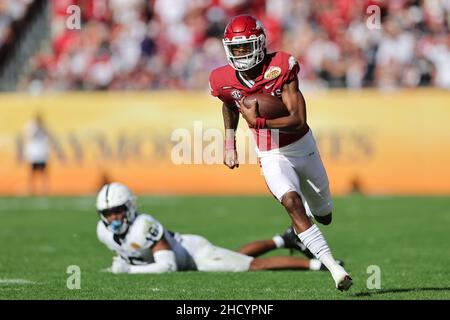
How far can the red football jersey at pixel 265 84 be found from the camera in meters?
7.34

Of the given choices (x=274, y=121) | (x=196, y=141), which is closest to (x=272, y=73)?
(x=274, y=121)

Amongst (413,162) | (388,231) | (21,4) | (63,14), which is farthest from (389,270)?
(21,4)

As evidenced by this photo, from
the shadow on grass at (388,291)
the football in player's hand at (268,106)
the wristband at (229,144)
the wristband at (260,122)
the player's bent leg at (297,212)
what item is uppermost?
the football in player's hand at (268,106)

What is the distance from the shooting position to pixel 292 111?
A: 283 inches

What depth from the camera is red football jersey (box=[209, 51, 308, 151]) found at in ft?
24.1

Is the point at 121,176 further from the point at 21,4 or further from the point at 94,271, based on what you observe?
the point at 94,271

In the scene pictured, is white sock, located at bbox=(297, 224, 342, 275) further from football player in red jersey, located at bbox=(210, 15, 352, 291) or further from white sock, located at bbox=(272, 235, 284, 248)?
white sock, located at bbox=(272, 235, 284, 248)

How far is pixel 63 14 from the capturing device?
2117 centimetres

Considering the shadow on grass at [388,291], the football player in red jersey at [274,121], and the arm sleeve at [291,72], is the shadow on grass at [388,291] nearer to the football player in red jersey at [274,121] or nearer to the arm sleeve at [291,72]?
the football player in red jersey at [274,121]

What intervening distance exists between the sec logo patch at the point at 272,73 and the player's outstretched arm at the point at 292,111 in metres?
0.11

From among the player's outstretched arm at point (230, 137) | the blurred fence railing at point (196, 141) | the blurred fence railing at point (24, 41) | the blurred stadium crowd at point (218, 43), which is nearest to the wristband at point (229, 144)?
the player's outstretched arm at point (230, 137)

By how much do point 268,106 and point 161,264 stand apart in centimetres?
199

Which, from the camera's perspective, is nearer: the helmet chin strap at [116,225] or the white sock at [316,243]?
the white sock at [316,243]

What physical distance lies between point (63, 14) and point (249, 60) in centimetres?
1441
